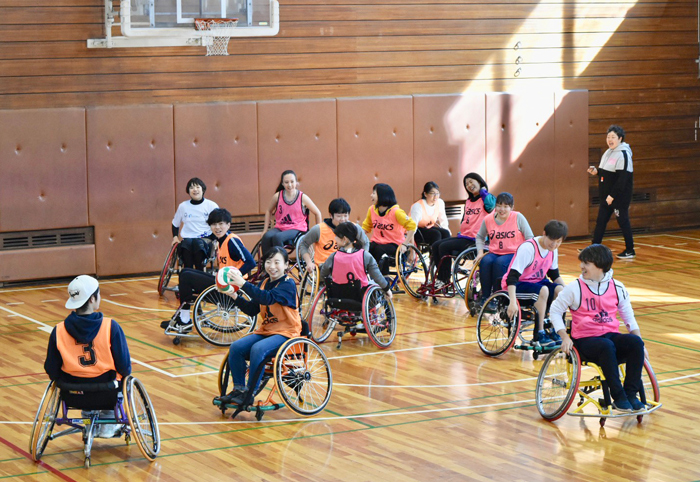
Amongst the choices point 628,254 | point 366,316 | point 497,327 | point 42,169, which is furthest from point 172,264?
point 628,254

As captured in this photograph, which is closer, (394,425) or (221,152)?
(394,425)

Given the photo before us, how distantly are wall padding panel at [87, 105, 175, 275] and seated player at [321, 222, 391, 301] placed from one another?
156 inches

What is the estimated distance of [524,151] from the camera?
1227cm

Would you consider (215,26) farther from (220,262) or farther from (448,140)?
(448,140)

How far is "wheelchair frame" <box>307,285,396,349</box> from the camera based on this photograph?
6902mm

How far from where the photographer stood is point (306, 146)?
11.1m

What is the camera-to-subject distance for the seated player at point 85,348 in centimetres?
457

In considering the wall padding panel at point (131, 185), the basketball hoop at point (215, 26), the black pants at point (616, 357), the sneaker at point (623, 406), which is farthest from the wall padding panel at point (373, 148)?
the sneaker at point (623, 406)

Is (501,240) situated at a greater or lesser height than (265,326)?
greater

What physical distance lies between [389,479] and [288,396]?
1.03m

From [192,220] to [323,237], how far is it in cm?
140

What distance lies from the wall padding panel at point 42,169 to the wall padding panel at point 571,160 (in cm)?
590

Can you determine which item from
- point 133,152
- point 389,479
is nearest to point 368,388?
point 389,479

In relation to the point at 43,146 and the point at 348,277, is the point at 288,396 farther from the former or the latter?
the point at 43,146
